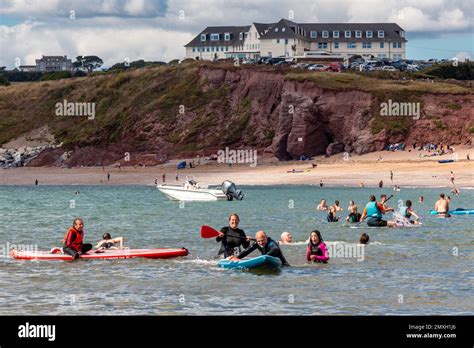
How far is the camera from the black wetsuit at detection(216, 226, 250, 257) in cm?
2584

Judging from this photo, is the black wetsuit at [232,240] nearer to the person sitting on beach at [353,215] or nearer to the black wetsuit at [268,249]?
the black wetsuit at [268,249]

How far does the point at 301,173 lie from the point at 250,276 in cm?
5610

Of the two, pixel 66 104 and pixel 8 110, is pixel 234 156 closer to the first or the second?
pixel 66 104

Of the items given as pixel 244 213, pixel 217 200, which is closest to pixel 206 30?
pixel 217 200

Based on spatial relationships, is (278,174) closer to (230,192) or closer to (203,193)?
(230,192)

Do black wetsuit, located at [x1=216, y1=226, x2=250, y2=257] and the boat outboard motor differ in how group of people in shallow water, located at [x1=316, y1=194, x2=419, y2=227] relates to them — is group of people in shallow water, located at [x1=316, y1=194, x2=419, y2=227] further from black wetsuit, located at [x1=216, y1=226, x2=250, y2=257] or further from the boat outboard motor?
the boat outboard motor

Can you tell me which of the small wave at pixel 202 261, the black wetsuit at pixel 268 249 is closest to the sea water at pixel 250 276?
the small wave at pixel 202 261

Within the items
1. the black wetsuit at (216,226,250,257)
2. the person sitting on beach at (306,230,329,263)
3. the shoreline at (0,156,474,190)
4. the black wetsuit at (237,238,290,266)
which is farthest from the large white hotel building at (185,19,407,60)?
the black wetsuit at (237,238,290,266)

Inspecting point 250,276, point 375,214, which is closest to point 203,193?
point 375,214

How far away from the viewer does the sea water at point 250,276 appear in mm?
21531

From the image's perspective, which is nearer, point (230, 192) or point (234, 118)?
point (230, 192)

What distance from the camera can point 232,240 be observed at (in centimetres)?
2623
